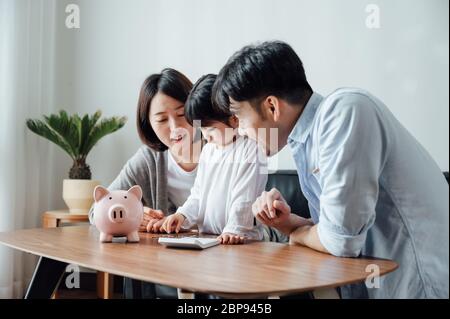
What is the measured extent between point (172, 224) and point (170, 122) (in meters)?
0.41

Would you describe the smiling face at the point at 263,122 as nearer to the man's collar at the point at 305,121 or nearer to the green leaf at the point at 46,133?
the man's collar at the point at 305,121

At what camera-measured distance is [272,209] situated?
1.05 m

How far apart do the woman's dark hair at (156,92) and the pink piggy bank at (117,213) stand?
0.54m

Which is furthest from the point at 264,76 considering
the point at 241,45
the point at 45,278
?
the point at 241,45

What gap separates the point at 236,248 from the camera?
3.55 ft

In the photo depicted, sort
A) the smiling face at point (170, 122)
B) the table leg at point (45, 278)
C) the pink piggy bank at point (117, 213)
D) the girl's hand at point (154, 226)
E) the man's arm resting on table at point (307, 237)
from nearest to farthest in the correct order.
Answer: the man's arm resting on table at point (307, 237)
the pink piggy bank at point (117, 213)
the table leg at point (45, 278)
the girl's hand at point (154, 226)
the smiling face at point (170, 122)

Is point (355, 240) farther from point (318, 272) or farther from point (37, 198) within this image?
point (37, 198)

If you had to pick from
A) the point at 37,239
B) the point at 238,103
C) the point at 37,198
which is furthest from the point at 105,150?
the point at 238,103

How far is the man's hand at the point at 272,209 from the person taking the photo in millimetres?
1055

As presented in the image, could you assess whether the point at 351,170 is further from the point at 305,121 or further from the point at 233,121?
the point at 233,121

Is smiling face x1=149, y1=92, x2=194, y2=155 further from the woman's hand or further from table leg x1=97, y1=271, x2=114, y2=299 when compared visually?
table leg x1=97, y1=271, x2=114, y2=299

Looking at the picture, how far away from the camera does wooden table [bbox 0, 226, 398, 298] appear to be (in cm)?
72

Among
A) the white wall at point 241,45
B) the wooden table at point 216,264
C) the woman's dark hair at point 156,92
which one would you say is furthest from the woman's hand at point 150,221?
the white wall at point 241,45

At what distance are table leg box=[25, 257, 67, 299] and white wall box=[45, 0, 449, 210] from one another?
3.98ft
